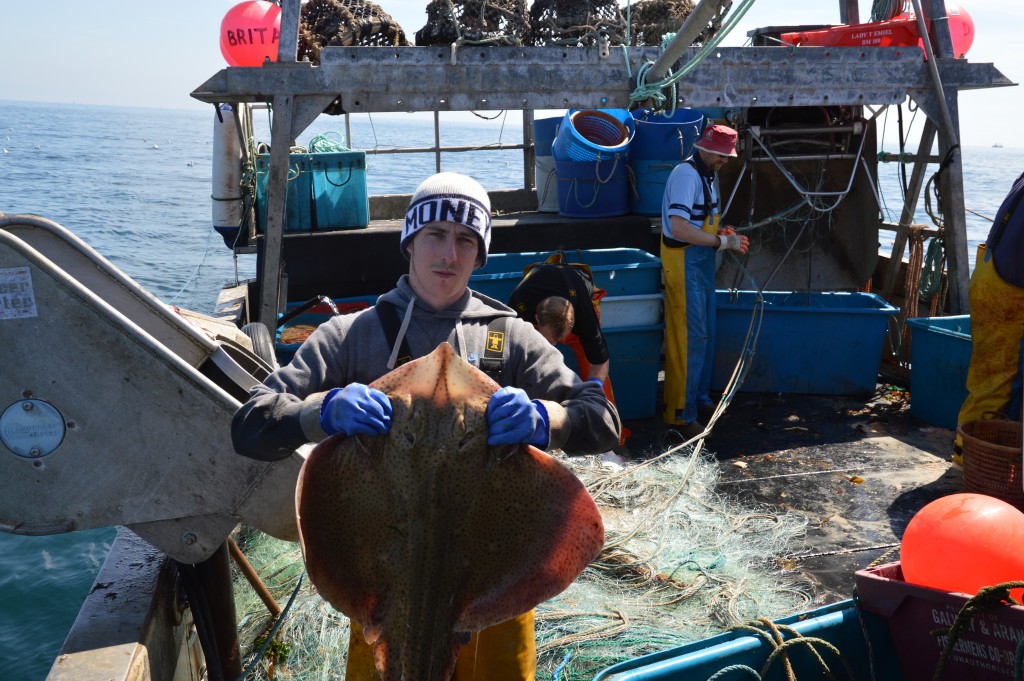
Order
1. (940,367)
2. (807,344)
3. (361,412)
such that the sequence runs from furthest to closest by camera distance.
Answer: (807,344), (940,367), (361,412)

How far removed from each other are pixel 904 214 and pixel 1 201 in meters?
27.7

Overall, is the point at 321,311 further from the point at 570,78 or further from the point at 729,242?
the point at 729,242

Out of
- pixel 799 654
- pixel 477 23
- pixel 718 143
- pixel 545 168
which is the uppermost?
pixel 477 23

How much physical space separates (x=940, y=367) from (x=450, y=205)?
5877mm

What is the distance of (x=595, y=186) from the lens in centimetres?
973

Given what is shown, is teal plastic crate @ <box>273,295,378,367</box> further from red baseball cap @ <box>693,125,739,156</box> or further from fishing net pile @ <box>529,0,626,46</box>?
red baseball cap @ <box>693,125,739,156</box>

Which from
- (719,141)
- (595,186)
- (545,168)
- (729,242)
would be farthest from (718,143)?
(545,168)

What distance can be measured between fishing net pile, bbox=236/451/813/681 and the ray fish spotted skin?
1916 millimetres

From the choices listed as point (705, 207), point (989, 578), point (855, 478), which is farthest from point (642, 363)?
point (989, 578)

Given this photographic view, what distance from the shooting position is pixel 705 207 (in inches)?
268

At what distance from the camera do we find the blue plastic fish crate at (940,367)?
6.68 m

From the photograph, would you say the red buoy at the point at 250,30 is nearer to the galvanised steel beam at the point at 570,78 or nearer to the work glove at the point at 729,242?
the galvanised steel beam at the point at 570,78

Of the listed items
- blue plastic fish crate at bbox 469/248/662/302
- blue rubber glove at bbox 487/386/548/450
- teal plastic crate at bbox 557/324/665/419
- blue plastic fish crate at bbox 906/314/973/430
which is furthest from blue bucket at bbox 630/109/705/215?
blue rubber glove at bbox 487/386/548/450

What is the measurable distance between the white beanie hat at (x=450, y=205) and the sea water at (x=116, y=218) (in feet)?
5.53
